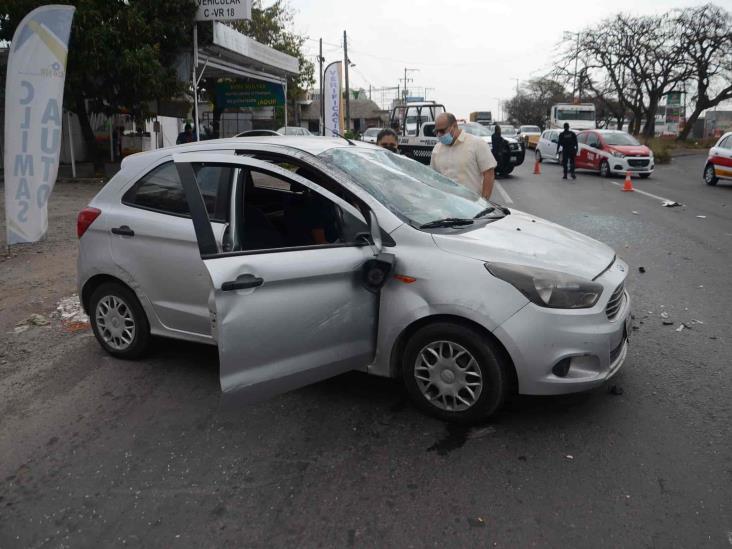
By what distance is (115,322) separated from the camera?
4.79 m

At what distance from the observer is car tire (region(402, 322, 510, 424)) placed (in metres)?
3.47

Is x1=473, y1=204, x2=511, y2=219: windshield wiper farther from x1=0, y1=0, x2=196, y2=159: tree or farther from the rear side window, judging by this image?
x1=0, y1=0, x2=196, y2=159: tree

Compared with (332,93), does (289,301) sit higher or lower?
lower

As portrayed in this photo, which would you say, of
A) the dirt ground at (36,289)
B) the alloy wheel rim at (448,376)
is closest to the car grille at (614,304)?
the alloy wheel rim at (448,376)

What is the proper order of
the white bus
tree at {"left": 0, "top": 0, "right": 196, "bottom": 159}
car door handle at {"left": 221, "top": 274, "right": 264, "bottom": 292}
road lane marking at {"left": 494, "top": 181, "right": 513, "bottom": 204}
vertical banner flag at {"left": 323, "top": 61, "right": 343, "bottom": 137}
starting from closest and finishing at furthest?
1. car door handle at {"left": 221, "top": 274, "right": 264, "bottom": 292}
2. road lane marking at {"left": 494, "top": 181, "right": 513, "bottom": 204}
3. tree at {"left": 0, "top": 0, "right": 196, "bottom": 159}
4. vertical banner flag at {"left": 323, "top": 61, "right": 343, "bottom": 137}
5. the white bus

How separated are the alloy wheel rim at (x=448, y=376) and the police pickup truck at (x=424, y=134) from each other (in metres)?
13.7

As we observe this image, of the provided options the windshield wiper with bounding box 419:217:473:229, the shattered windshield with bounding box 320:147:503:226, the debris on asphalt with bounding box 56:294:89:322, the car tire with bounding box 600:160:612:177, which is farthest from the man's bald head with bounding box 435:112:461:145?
the car tire with bounding box 600:160:612:177

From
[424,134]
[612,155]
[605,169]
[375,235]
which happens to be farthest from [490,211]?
[605,169]

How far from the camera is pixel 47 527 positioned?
9.47 ft

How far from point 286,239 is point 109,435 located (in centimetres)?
165

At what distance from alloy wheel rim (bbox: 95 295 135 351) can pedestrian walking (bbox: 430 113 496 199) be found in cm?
362

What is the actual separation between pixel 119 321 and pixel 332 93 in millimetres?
22467

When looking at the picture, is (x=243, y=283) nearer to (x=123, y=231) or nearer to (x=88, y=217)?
(x=123, y=231)

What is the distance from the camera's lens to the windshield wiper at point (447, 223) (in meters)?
3.82
